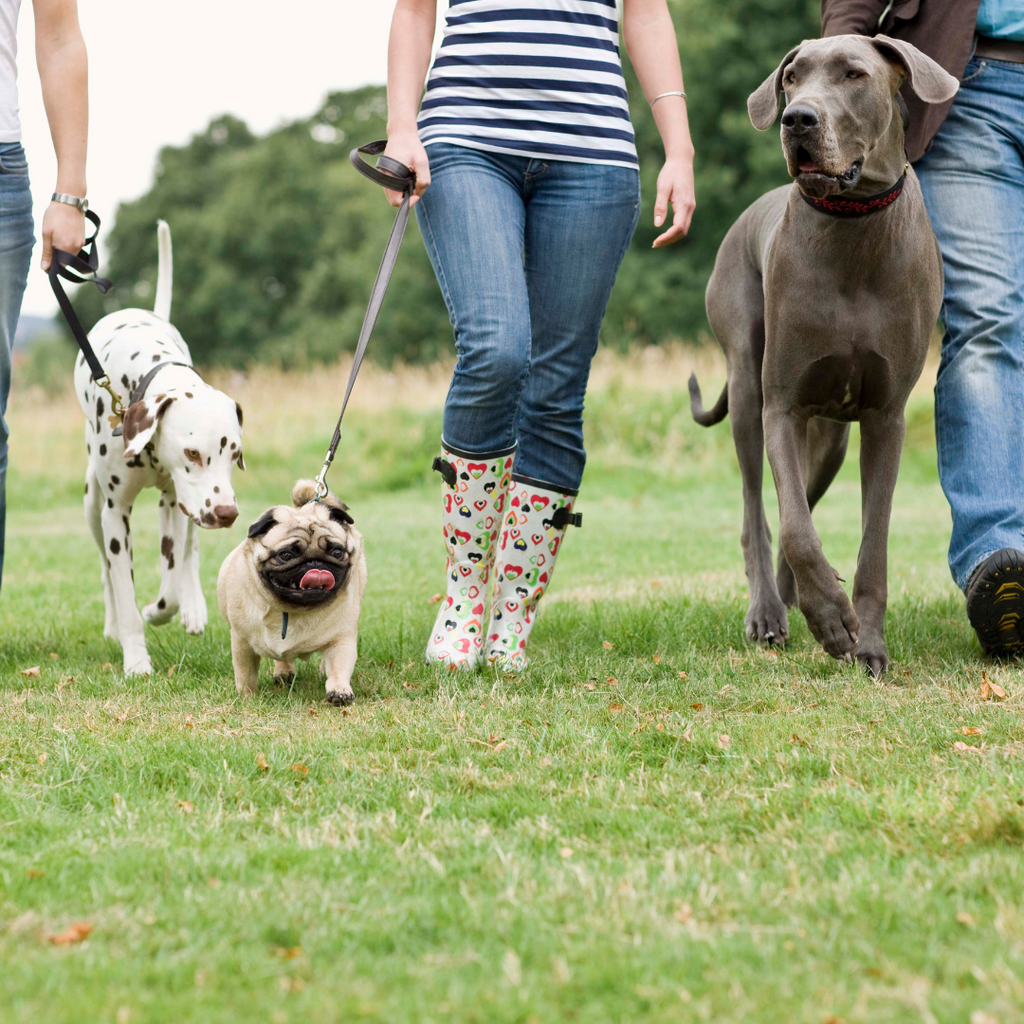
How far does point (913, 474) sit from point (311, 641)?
9.40 meters

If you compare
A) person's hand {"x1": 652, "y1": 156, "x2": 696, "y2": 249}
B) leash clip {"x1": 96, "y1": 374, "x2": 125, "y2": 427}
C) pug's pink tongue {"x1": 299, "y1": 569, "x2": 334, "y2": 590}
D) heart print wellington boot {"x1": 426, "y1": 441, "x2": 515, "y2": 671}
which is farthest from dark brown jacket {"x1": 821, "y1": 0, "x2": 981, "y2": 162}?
leash clip {"x1": 96, "y1": 374, "x2": 125, "y2": 427}

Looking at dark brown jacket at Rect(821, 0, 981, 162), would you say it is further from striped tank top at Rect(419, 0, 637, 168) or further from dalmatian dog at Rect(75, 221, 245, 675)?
dalmatian dog at Rect(75, 221, 245, 675)

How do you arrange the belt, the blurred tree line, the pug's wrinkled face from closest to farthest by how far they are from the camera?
the pug's wrinkled face, the belt, the blurred tree line

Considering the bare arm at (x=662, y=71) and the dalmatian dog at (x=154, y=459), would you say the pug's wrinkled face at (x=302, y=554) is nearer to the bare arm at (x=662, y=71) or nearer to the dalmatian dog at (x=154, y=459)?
the dalmatian dog at (x=154, y=459)

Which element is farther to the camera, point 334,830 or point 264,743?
point 264,743

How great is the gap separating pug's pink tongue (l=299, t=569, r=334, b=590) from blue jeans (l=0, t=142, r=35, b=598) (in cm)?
112

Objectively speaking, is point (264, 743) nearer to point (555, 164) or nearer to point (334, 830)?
point (334, 830)

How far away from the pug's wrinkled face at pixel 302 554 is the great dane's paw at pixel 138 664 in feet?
2.90

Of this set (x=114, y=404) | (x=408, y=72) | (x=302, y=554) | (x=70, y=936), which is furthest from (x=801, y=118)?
(x=70, y=936)

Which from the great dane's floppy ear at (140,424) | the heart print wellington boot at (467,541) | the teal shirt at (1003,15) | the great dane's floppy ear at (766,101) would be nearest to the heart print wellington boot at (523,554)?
the heart print wellington boot at (467,541)

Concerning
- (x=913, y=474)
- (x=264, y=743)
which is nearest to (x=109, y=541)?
(x=264, y=743)

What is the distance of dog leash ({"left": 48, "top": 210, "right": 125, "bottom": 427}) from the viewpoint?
4.03 meters

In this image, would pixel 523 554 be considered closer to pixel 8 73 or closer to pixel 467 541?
pixel 467 541

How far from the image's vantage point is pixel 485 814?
2689 mm
